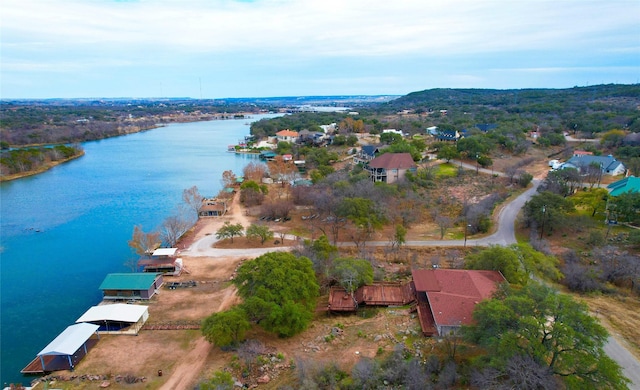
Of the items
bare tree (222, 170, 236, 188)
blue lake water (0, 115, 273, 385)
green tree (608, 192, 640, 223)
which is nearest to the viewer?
blue lake water (0, 115, 273, 385)

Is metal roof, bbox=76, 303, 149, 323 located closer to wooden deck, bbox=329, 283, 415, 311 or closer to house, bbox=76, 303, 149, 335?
house, bbox=76, 303, 149, 335

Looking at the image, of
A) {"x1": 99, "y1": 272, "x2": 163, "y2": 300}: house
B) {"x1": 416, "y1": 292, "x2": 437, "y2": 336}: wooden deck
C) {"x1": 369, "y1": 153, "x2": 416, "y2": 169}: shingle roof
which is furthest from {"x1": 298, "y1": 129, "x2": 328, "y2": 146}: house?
{"x1": 416, "y1": 292, "x2": 437, "y2": 336}: wooden deck

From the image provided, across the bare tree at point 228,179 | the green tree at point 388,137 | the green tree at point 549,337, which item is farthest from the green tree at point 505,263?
the green tree at point 388,137

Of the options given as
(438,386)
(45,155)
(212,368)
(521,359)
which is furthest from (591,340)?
(45,155)

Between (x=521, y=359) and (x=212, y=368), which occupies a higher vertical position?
(x=521, y=359)

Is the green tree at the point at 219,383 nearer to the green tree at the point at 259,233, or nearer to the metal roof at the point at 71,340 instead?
the metal roof at the point at 71,340

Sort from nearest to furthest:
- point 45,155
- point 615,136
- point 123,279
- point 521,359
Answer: point 521,359 → point 123,279 → point 615,136 → point 45,155

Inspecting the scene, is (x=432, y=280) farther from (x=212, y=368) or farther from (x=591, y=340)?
(x=212, y=368)
